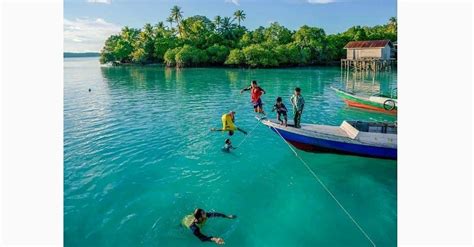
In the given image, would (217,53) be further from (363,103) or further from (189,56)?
(363,103)

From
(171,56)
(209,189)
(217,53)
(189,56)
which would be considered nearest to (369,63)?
(217,53)

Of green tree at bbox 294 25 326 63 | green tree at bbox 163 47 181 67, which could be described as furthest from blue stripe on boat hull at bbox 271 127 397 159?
green tree at bbox 163 47 181 67

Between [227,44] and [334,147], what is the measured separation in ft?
211

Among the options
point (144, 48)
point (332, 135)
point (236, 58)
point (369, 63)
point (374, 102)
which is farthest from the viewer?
point (144, 48)

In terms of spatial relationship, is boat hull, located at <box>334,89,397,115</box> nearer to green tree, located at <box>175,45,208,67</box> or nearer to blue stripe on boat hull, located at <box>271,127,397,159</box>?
blue stripe on boat hull, located at <box>271,127,397,159</box>

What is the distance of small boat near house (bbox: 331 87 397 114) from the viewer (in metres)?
18.8

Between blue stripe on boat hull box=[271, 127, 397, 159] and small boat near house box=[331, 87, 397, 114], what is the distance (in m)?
7.25

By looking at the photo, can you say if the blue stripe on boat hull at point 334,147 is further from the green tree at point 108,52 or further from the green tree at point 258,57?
the green tree at point 108,52

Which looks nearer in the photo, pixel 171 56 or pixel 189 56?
pixel 189 56

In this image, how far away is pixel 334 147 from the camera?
39.0 feet

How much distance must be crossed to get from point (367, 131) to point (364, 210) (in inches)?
176

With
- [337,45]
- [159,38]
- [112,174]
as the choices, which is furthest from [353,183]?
[159,38]

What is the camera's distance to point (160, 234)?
7.60 m

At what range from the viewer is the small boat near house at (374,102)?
18755 mm
